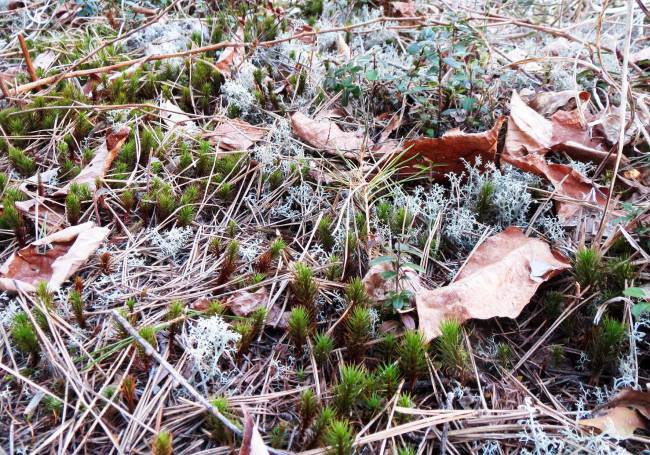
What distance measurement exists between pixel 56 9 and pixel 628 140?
4013mm

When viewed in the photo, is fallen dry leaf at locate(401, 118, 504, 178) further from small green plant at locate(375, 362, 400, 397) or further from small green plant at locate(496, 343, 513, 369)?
small green plant at locate(375, 362, 400, 397)

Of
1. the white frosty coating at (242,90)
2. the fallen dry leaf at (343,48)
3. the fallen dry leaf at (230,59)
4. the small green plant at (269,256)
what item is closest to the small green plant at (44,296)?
the small green plant at (269,256)

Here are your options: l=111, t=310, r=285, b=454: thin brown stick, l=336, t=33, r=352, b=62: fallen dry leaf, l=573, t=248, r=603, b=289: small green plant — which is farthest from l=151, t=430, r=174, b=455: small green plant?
l=336, t=33, r=352, b=62: fallen dry leaf

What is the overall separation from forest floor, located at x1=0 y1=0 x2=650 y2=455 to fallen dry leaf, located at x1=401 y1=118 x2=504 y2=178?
0.01 metres

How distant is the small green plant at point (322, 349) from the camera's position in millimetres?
1688

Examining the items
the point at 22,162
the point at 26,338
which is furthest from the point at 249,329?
the point at 22,162

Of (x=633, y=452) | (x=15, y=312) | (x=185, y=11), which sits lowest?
(x=633, y=452)

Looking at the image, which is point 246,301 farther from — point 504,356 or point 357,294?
point 504,356

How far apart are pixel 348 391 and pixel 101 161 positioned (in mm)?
1677

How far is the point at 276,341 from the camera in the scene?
182 centimetres

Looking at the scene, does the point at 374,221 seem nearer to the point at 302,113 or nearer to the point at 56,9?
the point at 302,113

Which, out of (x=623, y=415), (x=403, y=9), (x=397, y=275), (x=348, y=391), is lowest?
(x=623, y=415)

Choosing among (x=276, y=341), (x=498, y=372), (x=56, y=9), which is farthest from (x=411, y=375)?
(x=56, y=9)

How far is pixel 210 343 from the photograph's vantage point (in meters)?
1.69
